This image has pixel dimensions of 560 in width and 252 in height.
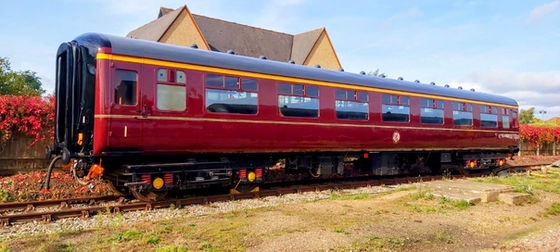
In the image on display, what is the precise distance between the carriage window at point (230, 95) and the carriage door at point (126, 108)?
155 centimetres

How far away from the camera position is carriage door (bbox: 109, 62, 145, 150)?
8.44 metres

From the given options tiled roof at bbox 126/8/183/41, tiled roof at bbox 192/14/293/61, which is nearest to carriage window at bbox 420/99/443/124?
tiled roof at bbox 126/8/183/41

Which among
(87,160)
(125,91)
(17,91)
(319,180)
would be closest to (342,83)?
(319,180)

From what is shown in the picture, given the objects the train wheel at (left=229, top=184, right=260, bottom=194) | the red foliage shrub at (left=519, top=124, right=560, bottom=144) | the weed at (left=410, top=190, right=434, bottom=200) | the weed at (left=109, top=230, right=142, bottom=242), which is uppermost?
the red foliage shrub at (left=519, top=124, right=560, bottom=144)

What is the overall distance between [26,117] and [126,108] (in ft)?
21.0

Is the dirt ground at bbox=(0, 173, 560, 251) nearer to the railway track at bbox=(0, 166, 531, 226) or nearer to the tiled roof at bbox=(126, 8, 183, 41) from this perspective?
the railway track at bbox=(0, 166, 531, 226)

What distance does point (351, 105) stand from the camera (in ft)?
42.0

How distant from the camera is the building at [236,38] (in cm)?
3097

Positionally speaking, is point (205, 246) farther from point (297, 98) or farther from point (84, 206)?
point (297, 98)

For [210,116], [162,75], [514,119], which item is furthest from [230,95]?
[514,119]

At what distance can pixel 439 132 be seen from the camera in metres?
15.8

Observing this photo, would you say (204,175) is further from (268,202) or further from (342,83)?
(342,83)

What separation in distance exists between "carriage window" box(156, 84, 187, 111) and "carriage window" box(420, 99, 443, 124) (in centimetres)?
886

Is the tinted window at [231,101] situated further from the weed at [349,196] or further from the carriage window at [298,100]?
the weed at [349,196]
